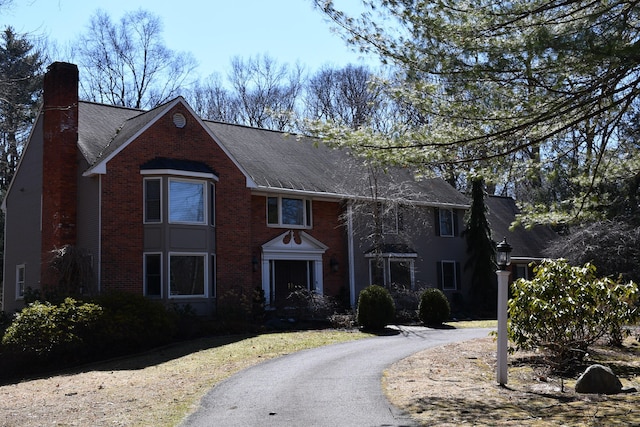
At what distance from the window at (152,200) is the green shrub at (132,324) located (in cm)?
353

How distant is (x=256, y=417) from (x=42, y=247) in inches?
638

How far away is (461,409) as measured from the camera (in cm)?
923

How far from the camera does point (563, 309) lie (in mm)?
11914

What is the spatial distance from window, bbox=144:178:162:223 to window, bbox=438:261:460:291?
44.9ft

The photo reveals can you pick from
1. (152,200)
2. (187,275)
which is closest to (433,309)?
(187,275)

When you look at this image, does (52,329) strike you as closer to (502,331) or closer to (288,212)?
(502,331)

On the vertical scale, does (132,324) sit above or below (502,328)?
below

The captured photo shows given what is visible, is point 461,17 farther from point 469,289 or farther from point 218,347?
point 469,289

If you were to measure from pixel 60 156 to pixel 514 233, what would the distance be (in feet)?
74.8

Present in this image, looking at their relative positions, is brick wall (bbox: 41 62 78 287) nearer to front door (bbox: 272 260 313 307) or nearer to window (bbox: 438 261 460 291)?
front door (bbox: 272 260 313 307)

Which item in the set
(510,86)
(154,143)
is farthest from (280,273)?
(510,86)

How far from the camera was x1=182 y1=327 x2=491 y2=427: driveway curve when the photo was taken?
8.80 metres

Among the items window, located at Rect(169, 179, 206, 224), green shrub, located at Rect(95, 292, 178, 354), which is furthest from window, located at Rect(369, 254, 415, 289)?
green shrub, located at Rect(95, 292, 178, 354)

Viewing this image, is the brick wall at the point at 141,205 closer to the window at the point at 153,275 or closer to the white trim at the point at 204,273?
the window at the point at 153,275
